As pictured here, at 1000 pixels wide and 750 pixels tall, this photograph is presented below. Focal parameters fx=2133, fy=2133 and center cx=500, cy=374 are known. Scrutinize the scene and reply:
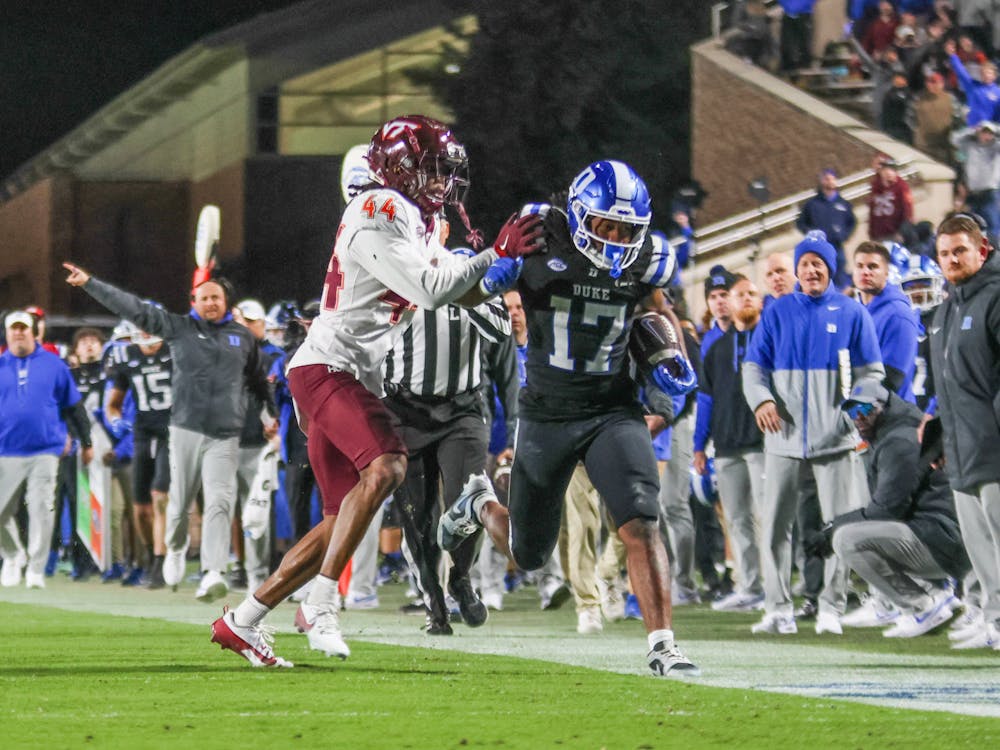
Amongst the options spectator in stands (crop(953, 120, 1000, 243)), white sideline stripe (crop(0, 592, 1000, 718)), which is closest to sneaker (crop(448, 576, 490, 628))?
white sideline stripe (crop(0, 592, 1000, 718))

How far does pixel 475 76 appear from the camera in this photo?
40812 millimetres

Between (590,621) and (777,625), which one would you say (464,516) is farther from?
(777,625)

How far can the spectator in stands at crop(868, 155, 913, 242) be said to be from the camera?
20.6m

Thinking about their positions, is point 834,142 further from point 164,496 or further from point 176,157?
point 176,157

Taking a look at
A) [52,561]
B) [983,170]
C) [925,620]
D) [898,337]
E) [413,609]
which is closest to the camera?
[925,620]

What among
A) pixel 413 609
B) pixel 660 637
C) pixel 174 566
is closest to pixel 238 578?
pixel 174 566

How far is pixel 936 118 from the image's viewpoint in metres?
23.2

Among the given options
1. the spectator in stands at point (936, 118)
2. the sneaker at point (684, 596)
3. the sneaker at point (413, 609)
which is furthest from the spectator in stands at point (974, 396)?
the spectator in stands at point (936, 118)

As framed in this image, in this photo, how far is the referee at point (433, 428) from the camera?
11.0 metres

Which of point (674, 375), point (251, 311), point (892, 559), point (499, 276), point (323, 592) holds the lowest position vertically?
point (323, 592)

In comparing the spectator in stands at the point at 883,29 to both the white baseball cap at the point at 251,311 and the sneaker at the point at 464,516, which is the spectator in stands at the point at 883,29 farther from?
the sneaker at the point at 464,516

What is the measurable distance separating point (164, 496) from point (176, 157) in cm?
3183

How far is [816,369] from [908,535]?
1.13 meters

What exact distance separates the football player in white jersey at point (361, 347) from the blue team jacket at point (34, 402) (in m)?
7.96
